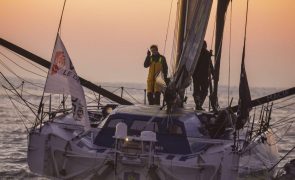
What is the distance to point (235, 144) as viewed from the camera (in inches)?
509

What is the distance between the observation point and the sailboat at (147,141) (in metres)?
12.5

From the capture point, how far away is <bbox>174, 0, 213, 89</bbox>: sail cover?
14790 millimetres

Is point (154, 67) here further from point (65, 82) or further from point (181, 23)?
point (65, 82)

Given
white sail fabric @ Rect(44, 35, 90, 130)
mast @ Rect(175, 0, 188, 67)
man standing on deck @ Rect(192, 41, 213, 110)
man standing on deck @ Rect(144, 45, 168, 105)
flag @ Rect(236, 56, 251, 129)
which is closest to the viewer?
white sail fabric @ Rect(44, 35, 90, 130)

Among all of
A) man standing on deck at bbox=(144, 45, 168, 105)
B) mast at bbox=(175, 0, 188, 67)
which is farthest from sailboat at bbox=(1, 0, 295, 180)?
man standing on deck at bbox=(144, 45, 168, 105)

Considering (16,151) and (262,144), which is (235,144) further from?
(16,151)

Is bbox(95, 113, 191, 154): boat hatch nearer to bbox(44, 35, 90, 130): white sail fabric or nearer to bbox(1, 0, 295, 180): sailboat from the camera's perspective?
bbox(1, 0, 295, 180): sailboat

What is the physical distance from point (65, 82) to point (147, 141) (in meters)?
2.11

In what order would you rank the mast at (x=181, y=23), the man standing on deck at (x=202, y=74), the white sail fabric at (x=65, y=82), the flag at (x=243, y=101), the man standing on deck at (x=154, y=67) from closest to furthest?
the white sail fabric at (x=65, y=82) < the flag at (x=243, y=101) < the mast at (x=181, y=23) < the man standing on deck at (x=154, y=67) < the man standing on deck at (x=202, y=74)

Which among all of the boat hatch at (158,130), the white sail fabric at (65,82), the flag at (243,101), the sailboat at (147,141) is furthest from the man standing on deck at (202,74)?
the white sail fabric at (65,82)

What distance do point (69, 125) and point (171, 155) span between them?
2.60 meters

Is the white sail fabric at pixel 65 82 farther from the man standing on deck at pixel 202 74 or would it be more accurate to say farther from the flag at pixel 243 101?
the man standing on deck at pixel 202 74

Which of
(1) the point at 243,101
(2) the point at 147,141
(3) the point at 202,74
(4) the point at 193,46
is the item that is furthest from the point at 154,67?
(2) the point at 147,141

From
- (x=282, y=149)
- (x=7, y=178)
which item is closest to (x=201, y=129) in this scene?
(x=7, y=178)
